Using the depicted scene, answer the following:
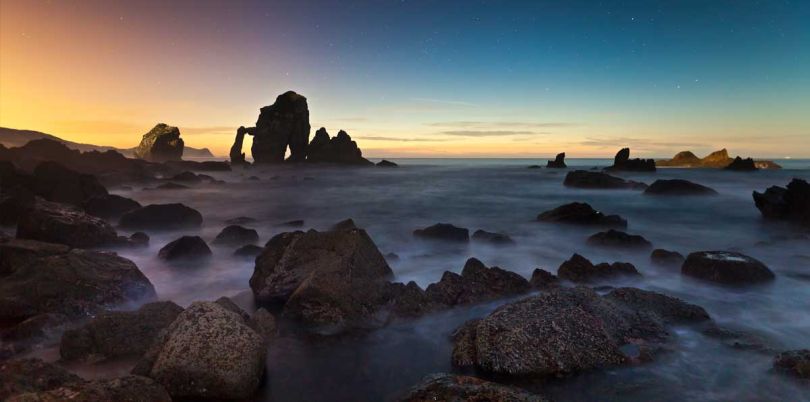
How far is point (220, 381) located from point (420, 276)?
264 inches

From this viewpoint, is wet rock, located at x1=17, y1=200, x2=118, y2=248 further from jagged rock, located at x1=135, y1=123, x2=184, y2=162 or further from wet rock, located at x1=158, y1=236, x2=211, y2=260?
jagged rock, located at x1=135, y1=123, x2=184, y2=162

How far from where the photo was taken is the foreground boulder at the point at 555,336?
226 inches

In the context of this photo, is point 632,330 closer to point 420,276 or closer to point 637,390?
point 637,390

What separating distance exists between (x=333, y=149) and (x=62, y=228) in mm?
91600

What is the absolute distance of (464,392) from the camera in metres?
4.47

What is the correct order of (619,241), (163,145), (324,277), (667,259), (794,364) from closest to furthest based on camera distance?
(794,364)
(324,277)
(667,259)
(619,241)
(163,145)

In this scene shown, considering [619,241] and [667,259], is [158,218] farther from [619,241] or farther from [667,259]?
[667,259]

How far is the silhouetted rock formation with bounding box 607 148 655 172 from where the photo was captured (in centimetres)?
6100

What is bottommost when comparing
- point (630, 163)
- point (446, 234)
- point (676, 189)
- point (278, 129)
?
point (446, 234)

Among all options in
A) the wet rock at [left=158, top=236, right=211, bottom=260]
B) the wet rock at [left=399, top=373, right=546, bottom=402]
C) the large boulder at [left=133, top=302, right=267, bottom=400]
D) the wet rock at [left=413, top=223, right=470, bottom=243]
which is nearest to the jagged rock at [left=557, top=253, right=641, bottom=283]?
the wet rock at [left=413, top=223, right=470, bottom=243]

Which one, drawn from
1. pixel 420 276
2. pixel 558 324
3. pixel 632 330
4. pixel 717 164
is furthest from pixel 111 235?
pixel 717 164

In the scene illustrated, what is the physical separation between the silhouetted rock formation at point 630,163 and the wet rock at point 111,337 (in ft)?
211

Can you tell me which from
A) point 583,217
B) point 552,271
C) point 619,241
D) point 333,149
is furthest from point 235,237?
point 333,149

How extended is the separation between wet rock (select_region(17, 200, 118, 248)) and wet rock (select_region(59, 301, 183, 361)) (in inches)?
266
